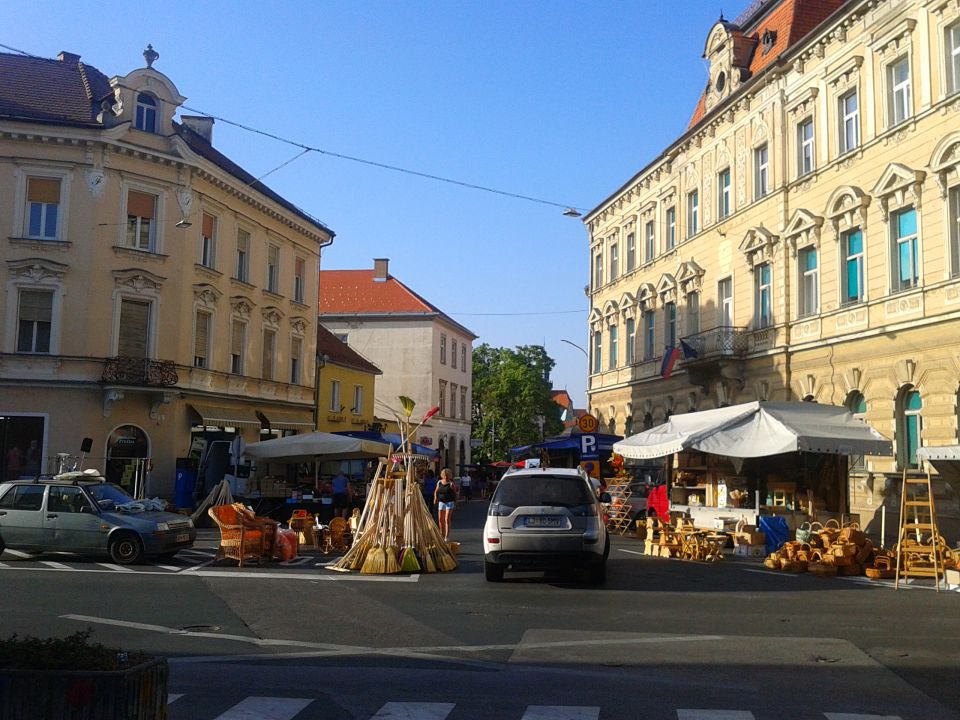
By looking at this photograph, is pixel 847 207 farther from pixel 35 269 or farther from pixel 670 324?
pixel 35 269

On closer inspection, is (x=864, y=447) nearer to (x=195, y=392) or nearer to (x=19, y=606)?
(x=19, y=606)

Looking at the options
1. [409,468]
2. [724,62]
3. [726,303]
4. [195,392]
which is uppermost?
[724,62]

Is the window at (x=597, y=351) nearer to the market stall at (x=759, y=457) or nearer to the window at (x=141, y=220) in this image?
the market stall at (x=759, y=457)

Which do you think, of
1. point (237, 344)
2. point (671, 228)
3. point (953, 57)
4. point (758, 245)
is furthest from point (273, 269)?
point (953, 57)

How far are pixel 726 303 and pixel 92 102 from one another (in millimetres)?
22475

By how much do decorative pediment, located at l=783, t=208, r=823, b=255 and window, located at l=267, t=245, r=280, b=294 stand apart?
2098cm

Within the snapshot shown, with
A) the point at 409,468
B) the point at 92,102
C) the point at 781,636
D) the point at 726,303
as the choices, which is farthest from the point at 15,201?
the point at 781,636

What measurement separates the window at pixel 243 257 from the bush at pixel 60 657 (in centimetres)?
3329

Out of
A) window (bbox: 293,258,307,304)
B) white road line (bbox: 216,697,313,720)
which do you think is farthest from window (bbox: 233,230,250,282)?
white road line (bbox: 216,697,313,720)

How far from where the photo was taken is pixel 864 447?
20.1 m

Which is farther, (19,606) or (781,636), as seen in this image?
(19,606)

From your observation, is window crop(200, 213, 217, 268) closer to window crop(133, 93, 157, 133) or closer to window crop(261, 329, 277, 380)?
window crop(133, 93, 157, 133)

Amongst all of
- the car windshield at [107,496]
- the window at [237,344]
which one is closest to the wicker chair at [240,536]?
the car windshield at [107,496]

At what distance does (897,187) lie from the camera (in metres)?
23.0
